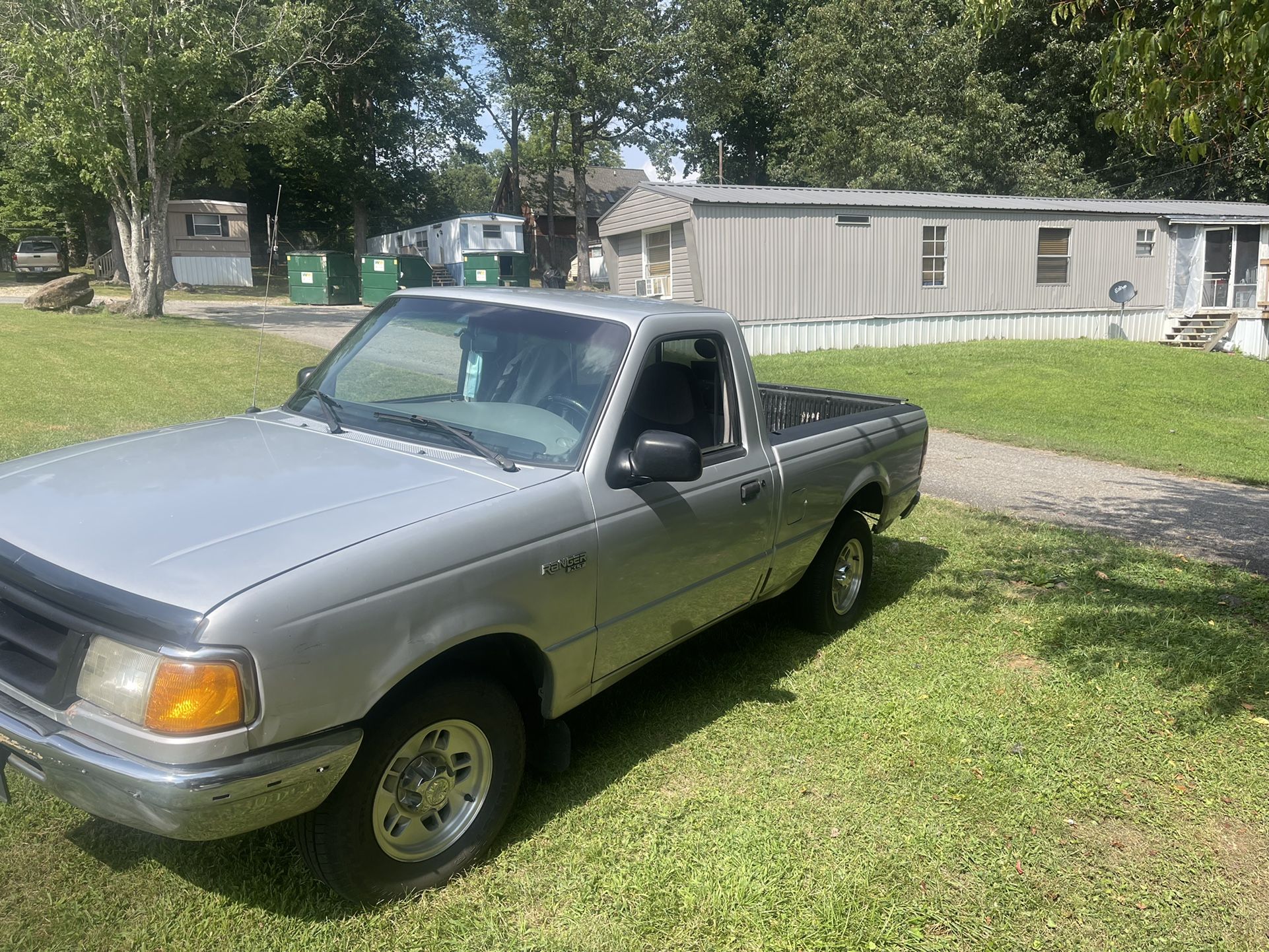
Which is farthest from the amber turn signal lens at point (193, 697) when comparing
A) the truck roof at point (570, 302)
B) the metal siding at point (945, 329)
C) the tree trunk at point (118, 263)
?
the tree trunk at point (118, 263)

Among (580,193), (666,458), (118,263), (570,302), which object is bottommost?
(666,458)

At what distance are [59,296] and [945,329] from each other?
21.4 meters

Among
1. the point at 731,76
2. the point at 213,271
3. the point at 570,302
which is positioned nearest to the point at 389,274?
the point at 213,271

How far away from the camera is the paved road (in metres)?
7.60

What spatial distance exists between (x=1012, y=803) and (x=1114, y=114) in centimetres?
376

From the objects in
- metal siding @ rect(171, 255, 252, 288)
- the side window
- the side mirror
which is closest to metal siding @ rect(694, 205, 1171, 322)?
the side window

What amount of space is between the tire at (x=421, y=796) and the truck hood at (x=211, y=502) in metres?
0.56

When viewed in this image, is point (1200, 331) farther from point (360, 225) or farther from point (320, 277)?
point (360, 225)

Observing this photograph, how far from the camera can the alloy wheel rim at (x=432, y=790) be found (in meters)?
2.83

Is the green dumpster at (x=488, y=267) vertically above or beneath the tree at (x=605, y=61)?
beneath

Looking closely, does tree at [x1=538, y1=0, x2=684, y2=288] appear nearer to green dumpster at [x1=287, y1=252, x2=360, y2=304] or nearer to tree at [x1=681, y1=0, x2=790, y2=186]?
tree at [x1=681, y1=0, x2=790, y2=186]

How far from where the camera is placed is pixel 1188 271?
26109 millimetres

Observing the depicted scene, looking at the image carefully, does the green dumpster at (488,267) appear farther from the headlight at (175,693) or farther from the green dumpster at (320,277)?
the headlight at (175,693)

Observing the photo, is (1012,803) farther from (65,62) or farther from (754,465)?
(65,62)
